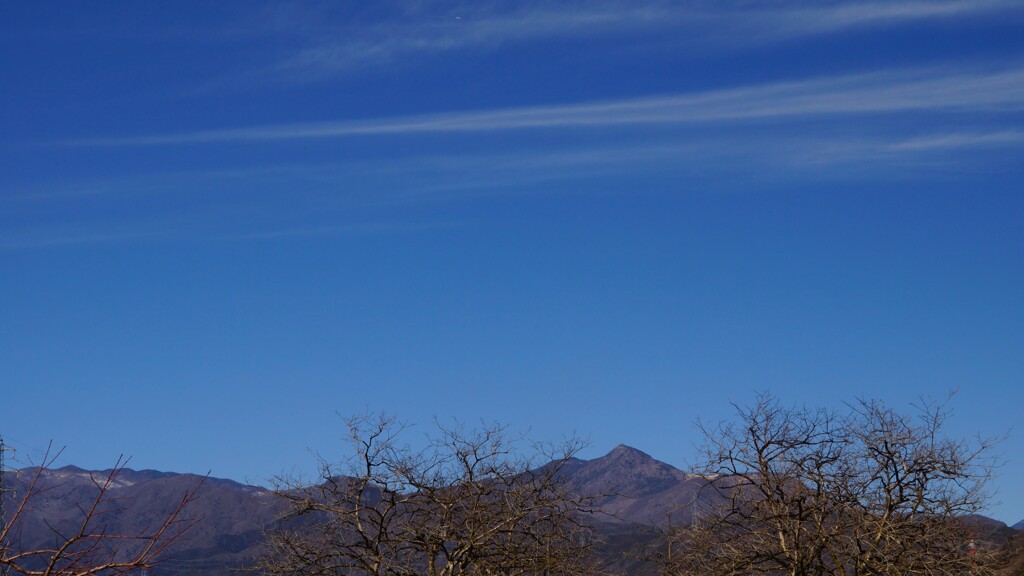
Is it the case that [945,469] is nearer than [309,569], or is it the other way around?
[945,469]

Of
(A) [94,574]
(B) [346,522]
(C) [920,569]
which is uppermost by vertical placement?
(B) [346,522]

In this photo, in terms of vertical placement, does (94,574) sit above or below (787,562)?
below

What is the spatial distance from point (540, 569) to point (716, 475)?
5.22 m

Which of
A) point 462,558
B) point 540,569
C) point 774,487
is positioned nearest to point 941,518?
point 774,487

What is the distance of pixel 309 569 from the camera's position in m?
29.9

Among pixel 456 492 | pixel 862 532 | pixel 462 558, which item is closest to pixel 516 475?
pixel 456 492

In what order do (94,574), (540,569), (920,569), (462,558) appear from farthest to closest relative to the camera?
(540,569) → (462,558) → (920,569) → (94,574)

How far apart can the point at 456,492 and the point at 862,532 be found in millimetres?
10400

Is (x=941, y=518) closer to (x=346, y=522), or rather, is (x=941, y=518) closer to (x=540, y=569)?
(x=540, y=569)

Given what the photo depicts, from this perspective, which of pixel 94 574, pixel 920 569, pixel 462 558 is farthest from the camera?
pixel 462 558

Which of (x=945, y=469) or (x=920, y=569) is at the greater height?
(x=945, y=469)

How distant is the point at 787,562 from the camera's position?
27.2 meters

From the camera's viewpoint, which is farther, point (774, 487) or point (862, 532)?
point (774, 487)

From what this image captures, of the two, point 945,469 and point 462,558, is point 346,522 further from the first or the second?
point 945,469
